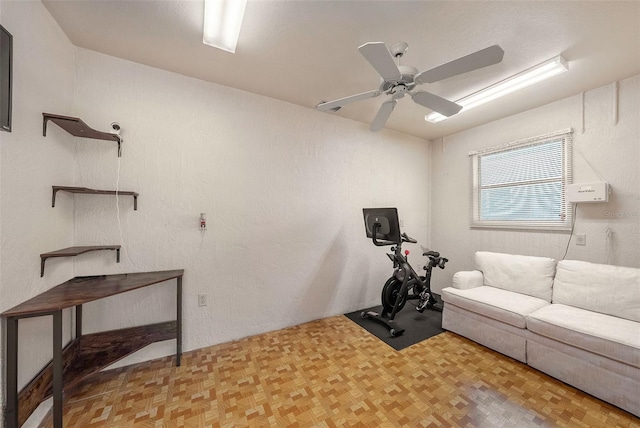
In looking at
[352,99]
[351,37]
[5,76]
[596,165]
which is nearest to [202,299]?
[5,76]

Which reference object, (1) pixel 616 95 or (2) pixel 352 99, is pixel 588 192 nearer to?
(1) pixel 616 95

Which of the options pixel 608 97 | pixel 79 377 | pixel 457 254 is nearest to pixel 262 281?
pixel 79 377

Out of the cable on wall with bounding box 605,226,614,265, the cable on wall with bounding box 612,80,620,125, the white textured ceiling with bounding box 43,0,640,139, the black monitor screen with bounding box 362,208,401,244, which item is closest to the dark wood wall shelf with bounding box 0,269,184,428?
the white textured ceiling with bounding box 43,0,640,139

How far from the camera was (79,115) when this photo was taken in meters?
1.98

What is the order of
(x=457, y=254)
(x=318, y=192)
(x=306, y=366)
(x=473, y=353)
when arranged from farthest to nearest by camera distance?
1. (x=457, y=254)
2. (x=318, y=192)
3. (x=473, y=353)
4. (x=306, y=366)

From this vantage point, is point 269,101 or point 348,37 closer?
point 348,37

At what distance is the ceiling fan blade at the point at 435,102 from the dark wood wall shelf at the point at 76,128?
2440 mm

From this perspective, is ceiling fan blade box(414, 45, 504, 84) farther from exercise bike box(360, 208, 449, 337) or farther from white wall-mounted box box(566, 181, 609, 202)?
white wall-mounted box box(566, 181, 609, 202)

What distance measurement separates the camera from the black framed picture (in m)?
1.24

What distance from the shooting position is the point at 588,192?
2529mm

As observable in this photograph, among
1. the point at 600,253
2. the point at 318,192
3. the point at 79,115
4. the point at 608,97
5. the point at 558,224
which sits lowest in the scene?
the point at 600,253

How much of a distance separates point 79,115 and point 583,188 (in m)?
4.93

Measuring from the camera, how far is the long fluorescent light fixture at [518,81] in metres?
2.06

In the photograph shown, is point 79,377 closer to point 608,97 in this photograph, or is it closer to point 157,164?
point 157,164
